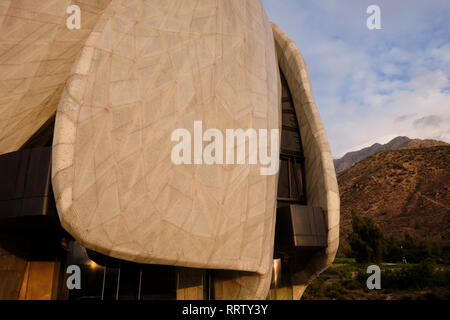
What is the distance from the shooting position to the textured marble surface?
9680 millimetres

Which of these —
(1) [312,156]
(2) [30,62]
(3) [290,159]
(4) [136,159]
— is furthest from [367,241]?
(2) [30,62]

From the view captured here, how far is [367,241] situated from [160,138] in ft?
137

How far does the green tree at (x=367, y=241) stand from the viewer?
133 ft

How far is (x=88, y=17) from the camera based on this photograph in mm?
11156

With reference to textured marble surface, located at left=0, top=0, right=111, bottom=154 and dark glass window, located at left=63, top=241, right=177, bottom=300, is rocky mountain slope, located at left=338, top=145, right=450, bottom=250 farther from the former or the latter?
textured marble surface, located at left=0, top=0, right=111, bottom=154

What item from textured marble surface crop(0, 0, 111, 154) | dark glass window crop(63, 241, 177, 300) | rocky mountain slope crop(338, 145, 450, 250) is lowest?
dark glass window crop(63, 241, 177, 300)

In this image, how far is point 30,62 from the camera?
995 cm

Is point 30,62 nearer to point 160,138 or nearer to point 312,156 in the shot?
point 160,138

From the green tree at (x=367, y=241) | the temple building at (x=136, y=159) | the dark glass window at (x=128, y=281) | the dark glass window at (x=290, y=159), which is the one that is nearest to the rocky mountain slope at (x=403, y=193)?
the green tree at (x=367, y=241)

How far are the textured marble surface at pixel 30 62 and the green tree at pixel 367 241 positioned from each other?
41788 mm

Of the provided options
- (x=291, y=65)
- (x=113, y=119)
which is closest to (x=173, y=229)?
(x=113, y=119)

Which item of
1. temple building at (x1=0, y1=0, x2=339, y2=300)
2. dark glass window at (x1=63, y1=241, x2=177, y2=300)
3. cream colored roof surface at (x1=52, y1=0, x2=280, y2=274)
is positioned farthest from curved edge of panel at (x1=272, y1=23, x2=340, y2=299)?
dark glass window at (x1=63, y1=241, x2=177, y2=300)

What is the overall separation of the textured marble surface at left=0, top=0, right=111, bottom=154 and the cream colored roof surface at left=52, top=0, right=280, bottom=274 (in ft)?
10.8
